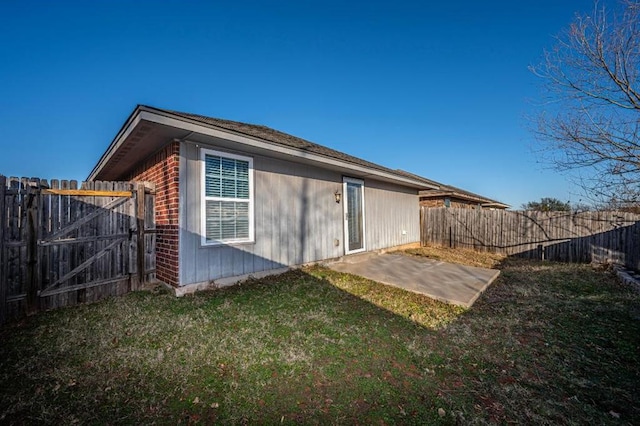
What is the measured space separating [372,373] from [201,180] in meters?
4.22

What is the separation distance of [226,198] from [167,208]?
3.51 feet

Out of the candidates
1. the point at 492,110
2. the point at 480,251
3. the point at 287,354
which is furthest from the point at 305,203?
the point at 480,251

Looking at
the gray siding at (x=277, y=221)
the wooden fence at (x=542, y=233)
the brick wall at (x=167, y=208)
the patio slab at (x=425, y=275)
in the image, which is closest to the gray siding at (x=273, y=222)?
the gray siding at (x=277, y=221)

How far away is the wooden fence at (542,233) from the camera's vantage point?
8.08 metres

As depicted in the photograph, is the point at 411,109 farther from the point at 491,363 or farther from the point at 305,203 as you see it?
the point at 491,363

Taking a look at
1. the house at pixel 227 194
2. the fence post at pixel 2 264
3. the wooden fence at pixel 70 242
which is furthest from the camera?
the house at pixel 227 194

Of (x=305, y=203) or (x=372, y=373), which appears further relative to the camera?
(x=305, y=203)

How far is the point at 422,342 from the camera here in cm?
317

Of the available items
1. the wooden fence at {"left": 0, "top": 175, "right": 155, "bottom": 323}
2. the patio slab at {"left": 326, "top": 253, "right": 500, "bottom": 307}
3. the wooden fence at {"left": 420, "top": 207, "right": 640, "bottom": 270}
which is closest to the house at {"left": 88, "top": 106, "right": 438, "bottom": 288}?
the wooden fence at {"left": 0, "top": 175, "right": 155, "bottom": 323}

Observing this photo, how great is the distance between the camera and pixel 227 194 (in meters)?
5.16

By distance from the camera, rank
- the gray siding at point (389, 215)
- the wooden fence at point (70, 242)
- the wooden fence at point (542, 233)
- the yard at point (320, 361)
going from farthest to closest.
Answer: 1. the gray siding at point (389, 215)
2. the wooden fence at point (542, 233)
3. the wooden fence at point (70, 242)
4. the yard at point (320, 361)

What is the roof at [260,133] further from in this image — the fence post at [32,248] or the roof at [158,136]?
the fence post at [32,248]

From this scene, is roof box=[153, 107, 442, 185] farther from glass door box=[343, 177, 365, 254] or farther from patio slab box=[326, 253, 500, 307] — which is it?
patio slab box=[326, 253, 500, 307]

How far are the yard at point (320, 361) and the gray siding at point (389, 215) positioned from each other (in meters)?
4.67
